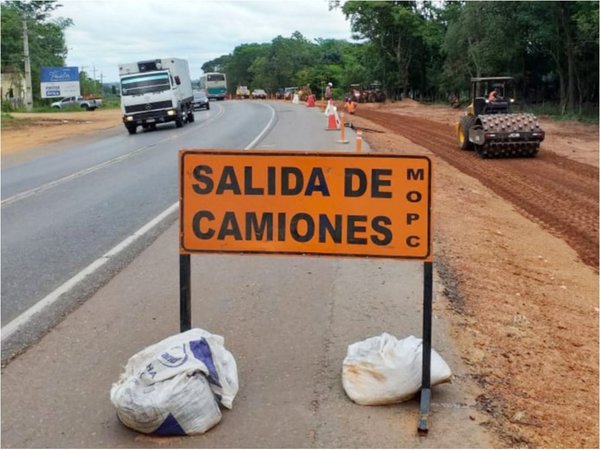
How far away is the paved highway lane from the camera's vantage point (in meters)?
7.89

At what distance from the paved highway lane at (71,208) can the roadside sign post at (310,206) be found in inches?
118

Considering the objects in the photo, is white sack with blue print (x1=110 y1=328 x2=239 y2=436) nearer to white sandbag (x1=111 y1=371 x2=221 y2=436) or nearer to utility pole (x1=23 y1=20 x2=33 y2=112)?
white sandbag (x1=111 y1=371 x2=221 y2=436)

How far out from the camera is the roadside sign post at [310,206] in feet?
13.7

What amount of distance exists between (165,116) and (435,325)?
90.8 ft

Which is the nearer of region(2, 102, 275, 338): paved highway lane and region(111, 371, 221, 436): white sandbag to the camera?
region(111, 371, 221, 436): white sandbag

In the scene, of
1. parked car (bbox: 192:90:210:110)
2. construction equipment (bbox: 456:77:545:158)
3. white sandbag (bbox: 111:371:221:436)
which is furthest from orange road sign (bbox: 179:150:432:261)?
parked car (bbox: 192:90:210:110)

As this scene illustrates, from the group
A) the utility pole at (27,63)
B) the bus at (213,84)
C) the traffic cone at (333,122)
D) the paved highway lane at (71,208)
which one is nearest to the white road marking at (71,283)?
the paved highway lane at (71,208)

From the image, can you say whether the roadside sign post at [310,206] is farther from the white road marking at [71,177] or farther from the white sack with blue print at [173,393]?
the white road marking at [71,177]

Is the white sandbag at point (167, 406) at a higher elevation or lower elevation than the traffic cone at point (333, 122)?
lower

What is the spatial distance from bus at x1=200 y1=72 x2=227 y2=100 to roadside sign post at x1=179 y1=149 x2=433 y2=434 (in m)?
80.8

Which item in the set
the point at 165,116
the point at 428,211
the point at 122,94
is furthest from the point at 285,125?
the point at 428,211

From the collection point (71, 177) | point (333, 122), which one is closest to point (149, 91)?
point (333, 122)

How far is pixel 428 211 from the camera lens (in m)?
4.13

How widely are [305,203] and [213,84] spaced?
8199 cm
